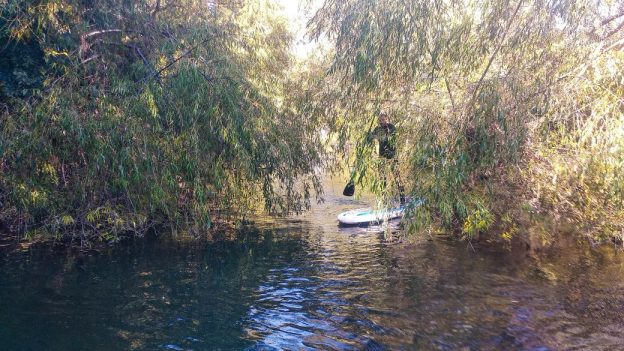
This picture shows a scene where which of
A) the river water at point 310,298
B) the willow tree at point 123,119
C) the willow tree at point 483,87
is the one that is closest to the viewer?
the river water at point 310,298

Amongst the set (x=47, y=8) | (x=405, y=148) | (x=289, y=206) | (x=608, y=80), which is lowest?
(x=289, y=206)

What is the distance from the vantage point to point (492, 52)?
31.0 feet

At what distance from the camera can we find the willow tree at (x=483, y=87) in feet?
27.5

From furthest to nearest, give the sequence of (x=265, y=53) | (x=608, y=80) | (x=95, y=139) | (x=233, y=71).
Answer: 1. (x=265, y=53)
2. (x=233, y=71)
3. (x=95, y=139)
4. (x=608, y=80)

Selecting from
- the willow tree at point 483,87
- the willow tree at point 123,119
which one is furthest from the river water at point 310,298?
the willow tree at point 483,87

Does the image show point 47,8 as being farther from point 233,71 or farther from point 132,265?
point 132,265

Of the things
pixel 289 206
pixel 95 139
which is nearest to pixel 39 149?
pixel 95 139

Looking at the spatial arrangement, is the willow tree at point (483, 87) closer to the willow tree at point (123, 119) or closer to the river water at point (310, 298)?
the river water at point (310, 298)

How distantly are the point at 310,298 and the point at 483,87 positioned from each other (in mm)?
4381

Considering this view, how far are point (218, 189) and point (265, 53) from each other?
12.9ft

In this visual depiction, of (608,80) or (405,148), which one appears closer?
(608,80)

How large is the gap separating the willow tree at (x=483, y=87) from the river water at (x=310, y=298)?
1.35 metres

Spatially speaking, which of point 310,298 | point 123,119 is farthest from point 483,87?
point 123,119

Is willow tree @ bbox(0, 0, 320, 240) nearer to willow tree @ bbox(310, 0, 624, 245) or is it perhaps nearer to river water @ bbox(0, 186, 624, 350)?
river water @ bbox(0, 186, 624, 350)
